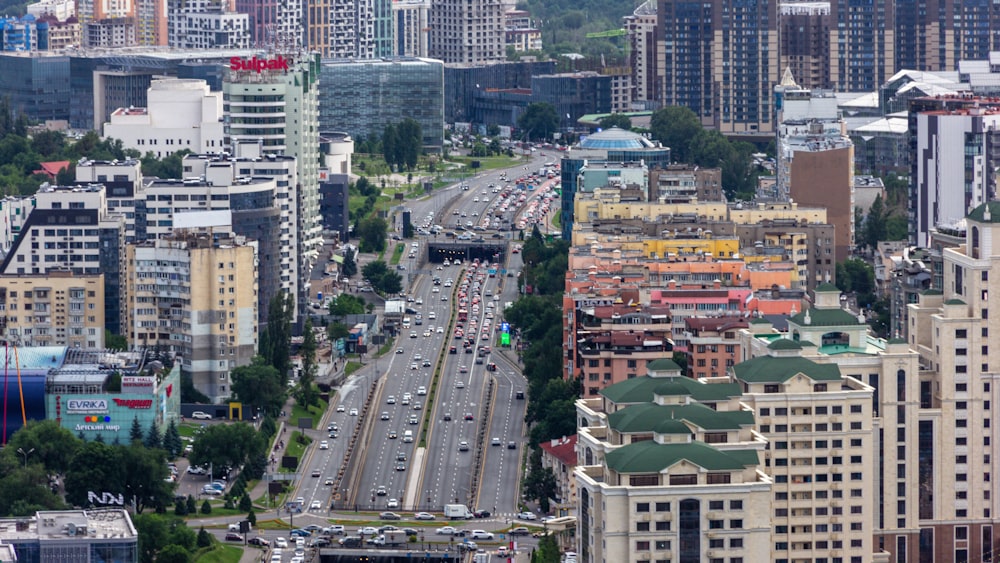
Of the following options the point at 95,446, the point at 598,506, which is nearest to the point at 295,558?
the point at 95,446

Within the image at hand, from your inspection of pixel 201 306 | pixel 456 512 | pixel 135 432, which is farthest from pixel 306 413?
pixel 456 512

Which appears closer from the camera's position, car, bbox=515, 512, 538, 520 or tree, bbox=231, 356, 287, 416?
car, bbox=515, 512, 538, 520

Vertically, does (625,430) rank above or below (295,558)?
above

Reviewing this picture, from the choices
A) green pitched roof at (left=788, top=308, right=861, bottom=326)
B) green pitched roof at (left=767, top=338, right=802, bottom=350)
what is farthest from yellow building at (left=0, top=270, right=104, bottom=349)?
green pitched roof at (left=767, top=338, right=802, bottom=350)

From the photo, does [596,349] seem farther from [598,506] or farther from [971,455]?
[598,506]

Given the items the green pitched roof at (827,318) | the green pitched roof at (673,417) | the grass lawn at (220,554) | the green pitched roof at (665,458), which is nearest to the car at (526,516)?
the grass lawn at (220,554)

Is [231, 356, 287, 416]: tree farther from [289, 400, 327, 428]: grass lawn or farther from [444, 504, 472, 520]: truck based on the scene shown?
[444, 504, 472, 520]: truck

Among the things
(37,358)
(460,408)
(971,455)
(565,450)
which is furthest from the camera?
(460,408)

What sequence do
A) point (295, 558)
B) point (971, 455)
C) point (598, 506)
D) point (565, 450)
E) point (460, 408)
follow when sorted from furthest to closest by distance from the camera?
point (460, 408) → point (565, 450) → point (295, 558) → point (971, 455) → point (598, 506)
